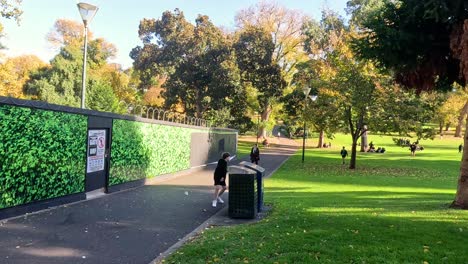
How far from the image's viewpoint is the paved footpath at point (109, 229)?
22.0ft

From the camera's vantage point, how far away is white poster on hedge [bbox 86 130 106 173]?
12.8 meters

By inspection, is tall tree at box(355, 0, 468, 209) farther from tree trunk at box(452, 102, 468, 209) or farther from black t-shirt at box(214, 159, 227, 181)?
black t-shirt at box(214, 159, 227, 181)

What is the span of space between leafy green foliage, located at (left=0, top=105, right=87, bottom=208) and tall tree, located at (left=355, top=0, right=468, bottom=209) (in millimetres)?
7724

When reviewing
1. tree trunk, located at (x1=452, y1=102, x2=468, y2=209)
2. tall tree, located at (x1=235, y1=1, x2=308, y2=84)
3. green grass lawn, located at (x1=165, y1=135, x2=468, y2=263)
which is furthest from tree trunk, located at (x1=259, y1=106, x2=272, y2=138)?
green grass lawn, located at (x1=165, y1=135, x2=468, y2=263)

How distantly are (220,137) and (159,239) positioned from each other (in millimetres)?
22930

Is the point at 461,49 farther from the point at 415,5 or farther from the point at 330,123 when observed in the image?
the point at 330,123

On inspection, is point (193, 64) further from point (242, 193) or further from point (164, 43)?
point (242, 193)

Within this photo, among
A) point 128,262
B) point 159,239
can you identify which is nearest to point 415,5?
point 159,239

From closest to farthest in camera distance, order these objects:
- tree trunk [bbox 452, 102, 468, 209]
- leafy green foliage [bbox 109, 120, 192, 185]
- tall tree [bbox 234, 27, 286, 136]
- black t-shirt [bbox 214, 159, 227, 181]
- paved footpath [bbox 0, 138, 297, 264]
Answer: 1. paved footpath [bbox 0, 138, 297, 264]
2. tree trunk [bbox 452, 102, 468, 209]
3. black t-shirt [bbox 214, 159, 227, 181]
4. leafy green foliage [bbox 109, 120, 192, 185]
5. tall tree [bbox 234, 27, 286, 136]

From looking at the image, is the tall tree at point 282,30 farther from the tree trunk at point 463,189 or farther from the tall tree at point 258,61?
the tree trunk at point 463,189

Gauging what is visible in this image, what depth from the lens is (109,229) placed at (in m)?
8.57

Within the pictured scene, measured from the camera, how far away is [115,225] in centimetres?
898

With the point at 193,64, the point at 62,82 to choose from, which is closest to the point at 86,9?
the point at 193,64

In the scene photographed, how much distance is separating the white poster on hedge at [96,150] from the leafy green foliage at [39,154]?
41 centimetres
